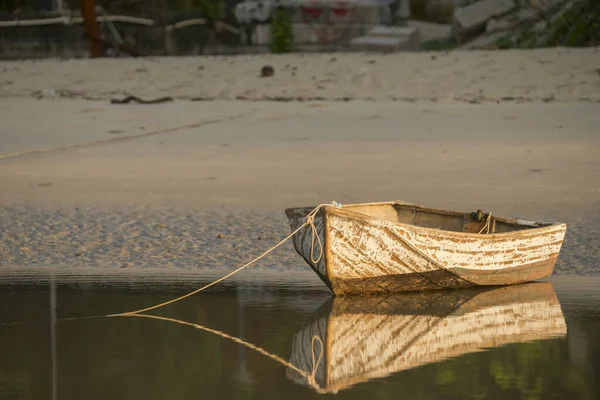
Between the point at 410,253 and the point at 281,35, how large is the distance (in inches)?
884

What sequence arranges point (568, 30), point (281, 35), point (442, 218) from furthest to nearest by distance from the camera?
point (281, 35) → point (568, 30) → point (442, 218)

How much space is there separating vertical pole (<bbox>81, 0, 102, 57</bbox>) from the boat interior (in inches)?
764

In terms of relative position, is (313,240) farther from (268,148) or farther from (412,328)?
(268,148)

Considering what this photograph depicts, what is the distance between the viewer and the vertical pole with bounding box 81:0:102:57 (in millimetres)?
29562

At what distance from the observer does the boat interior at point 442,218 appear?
11.1 metres

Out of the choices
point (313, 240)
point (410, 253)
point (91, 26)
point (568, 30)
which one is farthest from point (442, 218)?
point (91, 26)

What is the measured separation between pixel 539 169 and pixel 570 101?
232 inches

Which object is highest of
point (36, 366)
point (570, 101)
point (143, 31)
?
point (143, 31)

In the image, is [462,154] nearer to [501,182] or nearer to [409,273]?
[501,182]

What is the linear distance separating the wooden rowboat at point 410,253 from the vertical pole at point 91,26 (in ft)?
64.9

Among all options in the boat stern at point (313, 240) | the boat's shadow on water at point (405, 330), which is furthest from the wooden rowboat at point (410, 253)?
the boat's shadow on water at point (405, 330)

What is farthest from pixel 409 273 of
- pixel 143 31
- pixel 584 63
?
pixel 143 31

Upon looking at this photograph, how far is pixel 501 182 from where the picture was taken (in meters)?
→ 15.2

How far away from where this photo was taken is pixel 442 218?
11.4 meters
